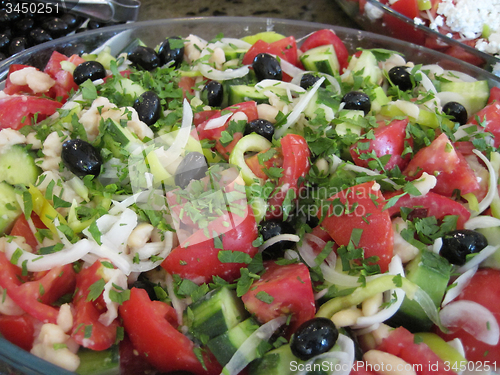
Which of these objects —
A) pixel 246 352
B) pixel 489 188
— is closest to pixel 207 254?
pixel 246 352

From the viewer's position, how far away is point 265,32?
2197mm

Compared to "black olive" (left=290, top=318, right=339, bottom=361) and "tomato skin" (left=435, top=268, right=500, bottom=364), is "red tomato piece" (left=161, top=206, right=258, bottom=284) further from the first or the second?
"tomato skin" (left=435, top=268, right=500, bottom=364)

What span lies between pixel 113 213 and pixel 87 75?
81 cm

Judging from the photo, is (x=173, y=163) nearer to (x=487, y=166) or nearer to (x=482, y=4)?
(x=487, y=166)

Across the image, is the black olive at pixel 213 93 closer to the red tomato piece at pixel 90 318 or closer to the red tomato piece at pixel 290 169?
the red tomato piece at pixel 290 169

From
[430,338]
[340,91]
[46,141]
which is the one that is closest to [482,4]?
[340,91]

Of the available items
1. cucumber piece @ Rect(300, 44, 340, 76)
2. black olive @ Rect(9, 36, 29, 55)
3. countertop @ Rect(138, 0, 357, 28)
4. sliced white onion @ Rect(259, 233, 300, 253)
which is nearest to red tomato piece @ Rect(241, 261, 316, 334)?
sliced white onion @ Rect(259, 233, 300, 253)

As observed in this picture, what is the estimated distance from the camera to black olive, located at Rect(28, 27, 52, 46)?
254 cm

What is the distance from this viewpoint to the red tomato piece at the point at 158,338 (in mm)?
1104

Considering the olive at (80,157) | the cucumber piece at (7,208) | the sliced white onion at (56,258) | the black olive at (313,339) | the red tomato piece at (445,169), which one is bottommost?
the black olive at (313,339)

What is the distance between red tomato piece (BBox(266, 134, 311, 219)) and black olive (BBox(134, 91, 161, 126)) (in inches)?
21.0

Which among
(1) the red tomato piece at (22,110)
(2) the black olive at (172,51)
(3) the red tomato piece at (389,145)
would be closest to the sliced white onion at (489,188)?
(3) the red tomato piece at (389,145)

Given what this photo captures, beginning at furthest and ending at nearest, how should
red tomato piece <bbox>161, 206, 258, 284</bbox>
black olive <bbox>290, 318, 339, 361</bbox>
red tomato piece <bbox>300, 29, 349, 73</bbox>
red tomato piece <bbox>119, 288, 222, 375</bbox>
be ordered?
1. red tomato piece <bbox>300, 29, 349, 73</bbox>
2. red tomato piece <bbox>161, 206, 258, 284</bbox>
3. red tomato piece <bbox>119, 288, 222, 375</bbox>
4. black olive <bbox>290, 318, 339, 361</bbox>

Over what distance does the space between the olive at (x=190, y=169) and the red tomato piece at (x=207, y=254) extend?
0.24 metres
